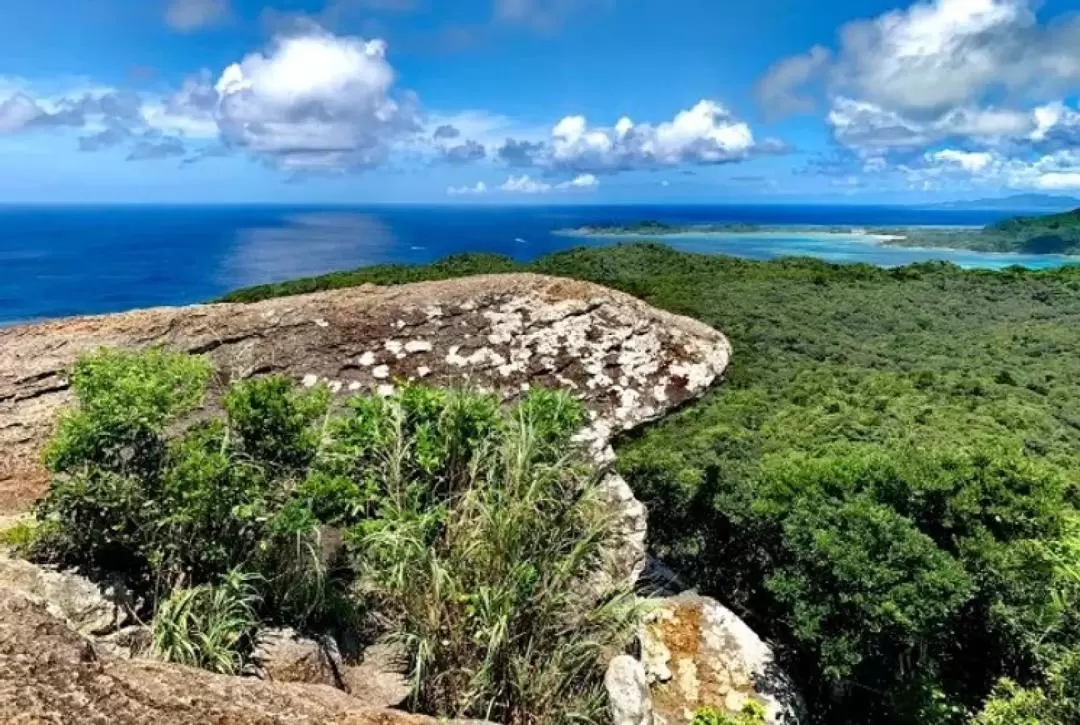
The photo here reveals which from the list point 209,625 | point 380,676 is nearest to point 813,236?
point 380,676

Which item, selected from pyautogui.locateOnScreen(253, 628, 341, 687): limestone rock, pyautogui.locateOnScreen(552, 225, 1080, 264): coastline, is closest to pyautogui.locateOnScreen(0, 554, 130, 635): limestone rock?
pyautogui.locateOnScreen(253, 628, 341, 687): limestone rock

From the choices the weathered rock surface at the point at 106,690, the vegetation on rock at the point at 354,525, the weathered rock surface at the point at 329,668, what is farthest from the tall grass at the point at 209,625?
the weathered rock surface at the point at 106,690

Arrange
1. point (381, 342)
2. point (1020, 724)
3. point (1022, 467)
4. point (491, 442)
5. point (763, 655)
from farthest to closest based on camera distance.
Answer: point (1022, 467) < point (763, 655) < point (381, 342) < point (1020, 724) < point (491, 442)

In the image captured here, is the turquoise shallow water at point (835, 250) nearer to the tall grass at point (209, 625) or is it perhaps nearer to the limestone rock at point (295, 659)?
the limestone rock at point (295, 659)

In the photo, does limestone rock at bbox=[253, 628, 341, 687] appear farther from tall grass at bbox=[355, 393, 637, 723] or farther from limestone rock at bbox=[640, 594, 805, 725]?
limestone rock at bbox=[640, 594, 805, 725]

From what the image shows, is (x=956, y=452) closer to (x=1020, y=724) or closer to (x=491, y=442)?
(x=1020, y=724)

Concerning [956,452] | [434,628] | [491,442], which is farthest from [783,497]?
[434,628]
